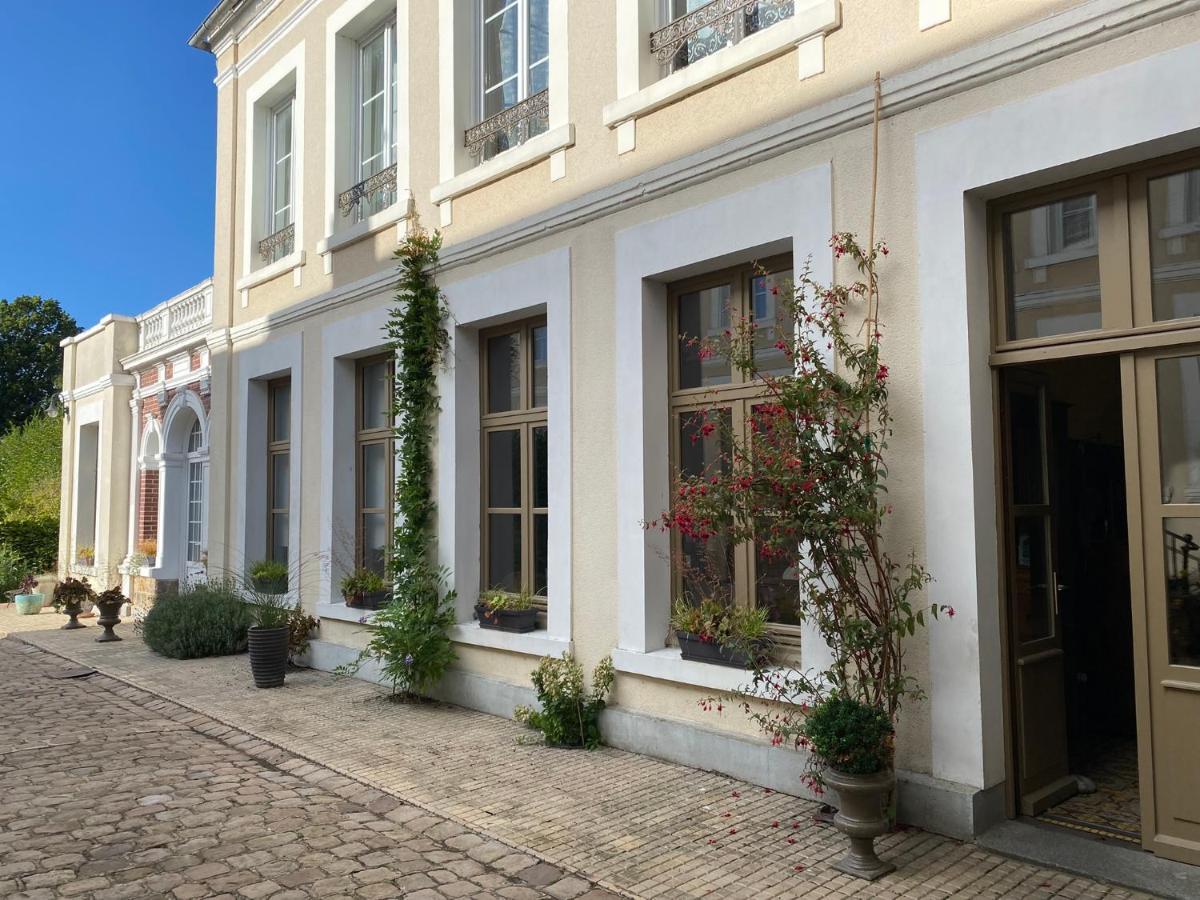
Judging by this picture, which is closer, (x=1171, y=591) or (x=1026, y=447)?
(x=1171, y=591)

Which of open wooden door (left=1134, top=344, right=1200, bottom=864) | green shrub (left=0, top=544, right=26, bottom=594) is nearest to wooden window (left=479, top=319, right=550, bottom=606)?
open wooden door (left=1134, top=344, right=1200, bottom=864)

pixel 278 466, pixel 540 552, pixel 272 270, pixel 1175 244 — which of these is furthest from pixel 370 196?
pixel 1175 244

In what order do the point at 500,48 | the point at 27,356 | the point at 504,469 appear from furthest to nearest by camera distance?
A: the point at 27,356 → the point at 500,48 → the point at 504,469

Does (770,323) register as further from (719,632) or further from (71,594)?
(71,594)

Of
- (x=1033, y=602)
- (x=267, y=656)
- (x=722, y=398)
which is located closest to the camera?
(x=1033, y=602)

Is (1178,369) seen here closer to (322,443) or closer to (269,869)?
(269,869)

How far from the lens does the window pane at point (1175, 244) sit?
3.84m

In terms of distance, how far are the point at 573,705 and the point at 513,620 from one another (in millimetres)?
1045

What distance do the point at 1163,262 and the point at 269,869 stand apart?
464 cm

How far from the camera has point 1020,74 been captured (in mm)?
4184

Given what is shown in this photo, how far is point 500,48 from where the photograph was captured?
770 centimetres

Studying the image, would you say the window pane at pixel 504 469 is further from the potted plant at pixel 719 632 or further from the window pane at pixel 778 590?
the window pane at pixel 778 590

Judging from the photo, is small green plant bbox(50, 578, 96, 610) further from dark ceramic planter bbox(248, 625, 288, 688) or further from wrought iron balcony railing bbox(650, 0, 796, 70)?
wrought iron balcony railing bbox(650, 0, 796, 70)

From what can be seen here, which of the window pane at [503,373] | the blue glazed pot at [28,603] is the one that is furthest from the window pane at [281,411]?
the blue glazed pot at [28,603]
